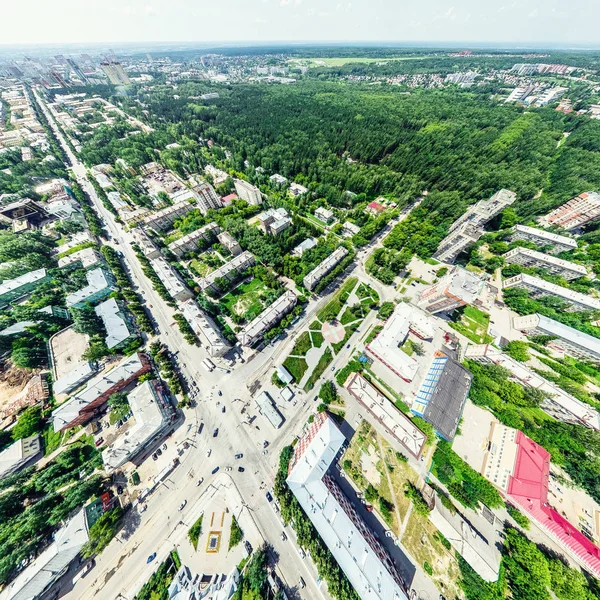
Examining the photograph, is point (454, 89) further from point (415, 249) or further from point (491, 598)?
point (491, 598)

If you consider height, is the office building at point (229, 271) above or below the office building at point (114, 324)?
above

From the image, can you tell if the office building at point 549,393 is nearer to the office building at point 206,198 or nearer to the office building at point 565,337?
the office building at point 565,337

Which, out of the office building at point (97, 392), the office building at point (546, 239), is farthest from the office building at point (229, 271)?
the office building at point (546, 239)

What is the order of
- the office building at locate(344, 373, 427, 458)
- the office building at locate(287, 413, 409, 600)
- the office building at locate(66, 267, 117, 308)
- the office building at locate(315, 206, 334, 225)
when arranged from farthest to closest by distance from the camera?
the office building at locate(315, 206, 334, 225) < the office building at locate(66, 267, 117, 308) < the office building at locate(344, 373, 427, 458) < the office building at locate(287, 413, 409, 600)

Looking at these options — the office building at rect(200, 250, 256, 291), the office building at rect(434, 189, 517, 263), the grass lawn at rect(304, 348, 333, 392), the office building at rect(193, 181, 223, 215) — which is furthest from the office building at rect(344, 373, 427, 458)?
the office building at rect(193, 181, 223, 215)

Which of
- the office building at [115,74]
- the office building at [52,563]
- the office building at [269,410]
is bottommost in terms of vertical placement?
the office building at [52,563]

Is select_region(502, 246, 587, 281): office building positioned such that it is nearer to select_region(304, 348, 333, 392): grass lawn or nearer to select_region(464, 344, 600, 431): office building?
select_region(464, 344, 600, 431): office building

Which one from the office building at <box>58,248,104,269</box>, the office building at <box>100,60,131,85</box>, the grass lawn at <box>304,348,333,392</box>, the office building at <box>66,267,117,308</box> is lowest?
the grass lawn at <box>304,348,333,392</box>
